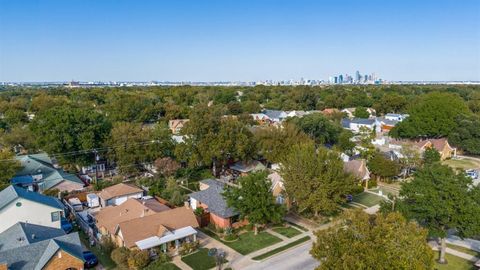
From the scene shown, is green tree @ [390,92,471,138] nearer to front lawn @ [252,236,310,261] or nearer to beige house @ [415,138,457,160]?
beige house @ [415,138,457,160]

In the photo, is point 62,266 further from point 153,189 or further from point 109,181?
point 109,181

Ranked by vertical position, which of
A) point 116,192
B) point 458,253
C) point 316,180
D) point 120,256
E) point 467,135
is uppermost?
point 316,180

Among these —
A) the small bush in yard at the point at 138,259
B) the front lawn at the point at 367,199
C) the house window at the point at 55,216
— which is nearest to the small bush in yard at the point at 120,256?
the small bush in yard at the point at 138,259

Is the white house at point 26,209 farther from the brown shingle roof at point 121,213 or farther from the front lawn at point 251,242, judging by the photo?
the front lawn at point 251,242

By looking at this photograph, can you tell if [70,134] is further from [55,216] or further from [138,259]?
[138,259]

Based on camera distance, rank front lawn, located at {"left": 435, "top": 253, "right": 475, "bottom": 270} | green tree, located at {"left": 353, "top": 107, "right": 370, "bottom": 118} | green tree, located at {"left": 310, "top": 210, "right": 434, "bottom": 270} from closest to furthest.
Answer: green tree, located at {"left": 310, "top": 210, "right": 434, "bottom": 270}, front lawn, located at {"left": 435, "top": 253, "right": 475, "bottom": 270}, green tree, located at {"left": 353, "top": 107, "right": 370, "bottom": 118}

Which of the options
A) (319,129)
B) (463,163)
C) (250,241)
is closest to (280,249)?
(250,241)

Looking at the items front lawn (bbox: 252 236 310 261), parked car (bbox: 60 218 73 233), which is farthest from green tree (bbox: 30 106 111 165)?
front lawn (bbox: 252 236 310 261)
